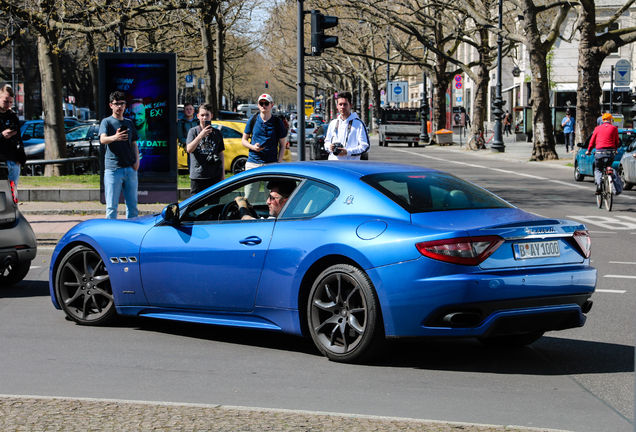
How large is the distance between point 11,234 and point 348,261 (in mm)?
4243

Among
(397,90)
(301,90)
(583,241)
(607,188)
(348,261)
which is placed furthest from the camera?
(397,90)

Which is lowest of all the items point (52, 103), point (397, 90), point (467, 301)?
point (467, 301)

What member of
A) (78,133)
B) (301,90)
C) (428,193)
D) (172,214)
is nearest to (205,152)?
(301,90)

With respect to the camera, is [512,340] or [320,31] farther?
[320,31]

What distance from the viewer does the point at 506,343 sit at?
626 cm

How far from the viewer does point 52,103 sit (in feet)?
68.6

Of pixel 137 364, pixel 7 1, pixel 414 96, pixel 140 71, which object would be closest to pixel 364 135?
pixel 140 71

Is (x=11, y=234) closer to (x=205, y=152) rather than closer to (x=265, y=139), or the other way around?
(x=205, y=152)

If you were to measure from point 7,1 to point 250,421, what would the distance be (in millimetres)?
17881

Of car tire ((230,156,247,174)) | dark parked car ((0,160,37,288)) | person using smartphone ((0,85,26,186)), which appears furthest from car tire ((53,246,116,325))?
car tire ((230,156,247,174))

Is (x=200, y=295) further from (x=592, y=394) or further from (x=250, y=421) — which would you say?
(x=592, y=394)

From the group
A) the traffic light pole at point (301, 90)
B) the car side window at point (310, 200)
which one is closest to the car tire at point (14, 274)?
the car side window at point (310, 200)

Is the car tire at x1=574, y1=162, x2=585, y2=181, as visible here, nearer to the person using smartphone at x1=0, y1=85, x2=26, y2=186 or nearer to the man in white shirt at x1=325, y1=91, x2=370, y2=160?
the man in white shirt at x1=325, y1=91, x2=370, y2=160

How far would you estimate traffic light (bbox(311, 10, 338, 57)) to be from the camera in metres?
15.2
